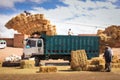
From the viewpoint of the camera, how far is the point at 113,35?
4912 cm

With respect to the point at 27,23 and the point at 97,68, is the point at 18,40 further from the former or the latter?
the point at 97,68

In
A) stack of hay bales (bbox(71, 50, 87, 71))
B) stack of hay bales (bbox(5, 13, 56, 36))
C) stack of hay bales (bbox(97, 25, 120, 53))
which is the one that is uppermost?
stack of hay bales (bbox(5, 13, 56, 36))

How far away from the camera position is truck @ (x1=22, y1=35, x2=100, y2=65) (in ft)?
93.2

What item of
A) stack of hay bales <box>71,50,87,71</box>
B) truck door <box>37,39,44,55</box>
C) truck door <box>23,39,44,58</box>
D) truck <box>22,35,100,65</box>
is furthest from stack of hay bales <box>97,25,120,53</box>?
stack of hay bales <box>71,50,87,71</box>

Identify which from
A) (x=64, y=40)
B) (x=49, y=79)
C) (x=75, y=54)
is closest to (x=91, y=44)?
(x=64, y=40)

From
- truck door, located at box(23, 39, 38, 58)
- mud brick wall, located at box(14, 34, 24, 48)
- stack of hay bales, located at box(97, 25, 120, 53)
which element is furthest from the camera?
mud brick wall, located at box(14, 34, 24, 48)

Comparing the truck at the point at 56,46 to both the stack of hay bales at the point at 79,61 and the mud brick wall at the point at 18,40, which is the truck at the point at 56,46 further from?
the mud brick wall at the point at 18,40

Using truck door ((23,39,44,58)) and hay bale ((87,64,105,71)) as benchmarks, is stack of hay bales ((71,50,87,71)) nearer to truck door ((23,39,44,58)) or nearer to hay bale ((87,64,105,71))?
hay bale ((87,64,105,71))

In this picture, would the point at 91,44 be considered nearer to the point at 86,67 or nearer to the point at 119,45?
the point at 86,67

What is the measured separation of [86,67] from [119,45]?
28.6 metres

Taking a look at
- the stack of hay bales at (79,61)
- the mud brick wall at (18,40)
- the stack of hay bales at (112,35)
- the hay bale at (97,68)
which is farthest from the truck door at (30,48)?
the mud brick wall at (18,40)

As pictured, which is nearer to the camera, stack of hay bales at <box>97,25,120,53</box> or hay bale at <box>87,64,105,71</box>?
hay bale at <box>87,64,105,71</box>

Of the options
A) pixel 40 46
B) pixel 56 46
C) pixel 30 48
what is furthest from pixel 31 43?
pixel 56 46

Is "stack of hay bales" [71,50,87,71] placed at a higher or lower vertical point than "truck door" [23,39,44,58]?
lower
